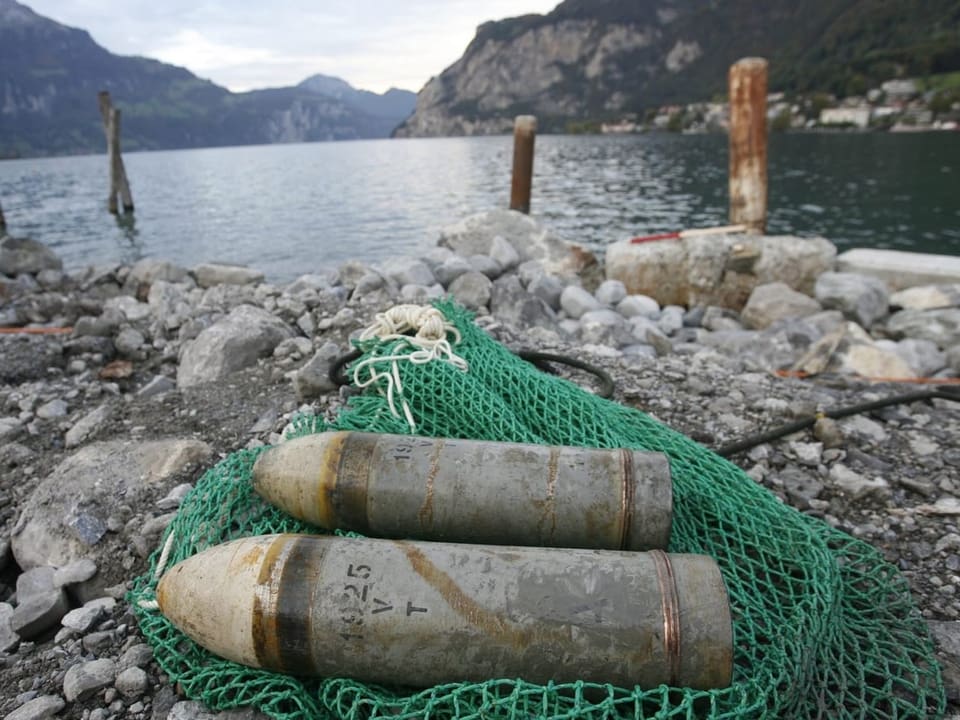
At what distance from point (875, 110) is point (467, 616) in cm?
9812

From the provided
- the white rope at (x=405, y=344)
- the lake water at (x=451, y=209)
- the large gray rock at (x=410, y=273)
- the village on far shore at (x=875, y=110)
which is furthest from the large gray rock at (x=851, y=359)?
the village on far shore at (x=875, y=110)

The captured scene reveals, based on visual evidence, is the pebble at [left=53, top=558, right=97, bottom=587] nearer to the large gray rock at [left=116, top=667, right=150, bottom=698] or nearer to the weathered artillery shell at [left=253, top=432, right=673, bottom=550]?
the large gray rock at [left=116, top=667, right=150, bottom=698]

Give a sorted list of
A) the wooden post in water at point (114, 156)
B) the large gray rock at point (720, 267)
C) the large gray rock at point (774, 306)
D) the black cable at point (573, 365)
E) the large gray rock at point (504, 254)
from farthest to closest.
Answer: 1. the wooden post in water at point (114, 156)
2. the large gray rock at point (504, 254)
3. the large gray rock at point (720, 267)
4. the large gray rock at point (774, 306)
5. the black cable at point (573, 365)

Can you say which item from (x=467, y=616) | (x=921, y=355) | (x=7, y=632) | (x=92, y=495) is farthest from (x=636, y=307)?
(x=7, y=632)

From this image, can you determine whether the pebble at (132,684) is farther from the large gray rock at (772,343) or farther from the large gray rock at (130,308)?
the large gray rock at (130,308)

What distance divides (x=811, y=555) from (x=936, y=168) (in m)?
39.9

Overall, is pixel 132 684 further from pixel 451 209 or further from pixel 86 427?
pixel 451 209

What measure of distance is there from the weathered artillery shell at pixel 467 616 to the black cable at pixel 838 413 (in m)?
2.24

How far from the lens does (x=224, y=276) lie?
35.7 ft

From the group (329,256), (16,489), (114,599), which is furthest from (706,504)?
(329,256)

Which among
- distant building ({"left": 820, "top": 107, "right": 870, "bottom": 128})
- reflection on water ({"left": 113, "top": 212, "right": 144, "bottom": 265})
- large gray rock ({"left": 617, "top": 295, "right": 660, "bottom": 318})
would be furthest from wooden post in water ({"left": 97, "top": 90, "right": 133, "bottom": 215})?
distant building ({"left": 820, "top": 107, "right": 870, "bottom": 128})

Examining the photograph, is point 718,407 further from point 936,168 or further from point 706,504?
point 936,168

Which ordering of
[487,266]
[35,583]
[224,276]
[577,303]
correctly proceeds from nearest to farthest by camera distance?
[35,583] < [577,303] < [487,266] < [224,276]

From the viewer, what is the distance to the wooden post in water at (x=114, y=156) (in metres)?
25.5
